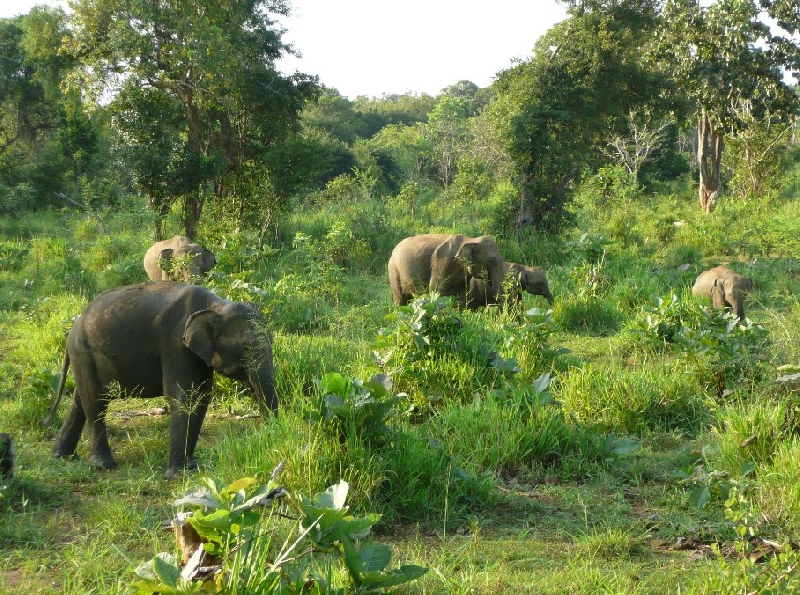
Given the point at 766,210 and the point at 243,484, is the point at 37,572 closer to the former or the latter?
the point at 243,484

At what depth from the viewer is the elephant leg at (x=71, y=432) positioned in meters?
5.69

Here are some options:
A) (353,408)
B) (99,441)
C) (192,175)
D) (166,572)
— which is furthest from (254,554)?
(192,175)

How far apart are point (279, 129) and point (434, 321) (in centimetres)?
935

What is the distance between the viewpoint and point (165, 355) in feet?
18.0

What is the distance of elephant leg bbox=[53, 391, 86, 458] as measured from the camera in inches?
224

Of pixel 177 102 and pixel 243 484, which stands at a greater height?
pixel 177 102

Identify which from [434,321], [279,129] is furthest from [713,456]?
[279,129]

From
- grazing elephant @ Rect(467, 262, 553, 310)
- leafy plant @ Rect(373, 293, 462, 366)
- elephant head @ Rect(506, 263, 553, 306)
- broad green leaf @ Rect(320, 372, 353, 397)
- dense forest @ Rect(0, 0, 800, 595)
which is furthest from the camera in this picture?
elephant head @ Rect(506, 263, 553, 306)

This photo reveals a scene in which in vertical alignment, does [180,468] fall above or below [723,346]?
below

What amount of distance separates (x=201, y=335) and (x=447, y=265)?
18.6 feet

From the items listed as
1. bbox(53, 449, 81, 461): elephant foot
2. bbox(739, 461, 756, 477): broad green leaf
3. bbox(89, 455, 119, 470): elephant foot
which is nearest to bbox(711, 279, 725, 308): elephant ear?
bbox(739, 461, 756, 477): broad green leaf

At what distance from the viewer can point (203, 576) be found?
2.70 metres

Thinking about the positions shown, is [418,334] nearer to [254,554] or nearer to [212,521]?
[254,554]

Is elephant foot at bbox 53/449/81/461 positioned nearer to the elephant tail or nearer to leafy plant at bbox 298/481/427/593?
the elephant tail
